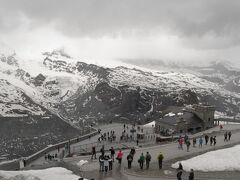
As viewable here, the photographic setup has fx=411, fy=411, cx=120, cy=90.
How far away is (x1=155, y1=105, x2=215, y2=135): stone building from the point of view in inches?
3155

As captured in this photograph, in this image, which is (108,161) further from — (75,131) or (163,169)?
(75,131)

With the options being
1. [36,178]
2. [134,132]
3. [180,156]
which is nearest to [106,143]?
[134,132]

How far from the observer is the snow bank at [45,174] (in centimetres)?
2694

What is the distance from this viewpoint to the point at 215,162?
33031mm

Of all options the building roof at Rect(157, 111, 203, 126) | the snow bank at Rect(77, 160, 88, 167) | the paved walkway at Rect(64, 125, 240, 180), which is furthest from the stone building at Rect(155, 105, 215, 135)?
the snow bank at Rect(77, 160, 88, 167)

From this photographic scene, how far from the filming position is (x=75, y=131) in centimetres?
18988

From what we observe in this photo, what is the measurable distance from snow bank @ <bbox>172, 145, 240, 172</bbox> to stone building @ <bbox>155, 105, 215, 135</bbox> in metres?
40.4

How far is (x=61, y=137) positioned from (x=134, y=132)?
10451cm

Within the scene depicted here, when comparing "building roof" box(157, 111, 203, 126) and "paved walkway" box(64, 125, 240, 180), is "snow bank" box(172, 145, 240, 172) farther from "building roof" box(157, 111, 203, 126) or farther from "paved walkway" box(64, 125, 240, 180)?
"building roof" box(157, 111, 203, 126)

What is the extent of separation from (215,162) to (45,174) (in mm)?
13525

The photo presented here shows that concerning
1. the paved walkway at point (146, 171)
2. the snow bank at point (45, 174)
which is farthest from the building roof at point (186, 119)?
the snow bank at point (45, 174)

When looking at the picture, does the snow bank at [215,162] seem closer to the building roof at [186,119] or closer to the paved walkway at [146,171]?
the paved walkway at [146,171]

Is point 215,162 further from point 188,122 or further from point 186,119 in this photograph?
point 186,119

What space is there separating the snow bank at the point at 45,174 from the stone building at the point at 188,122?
46.9m
